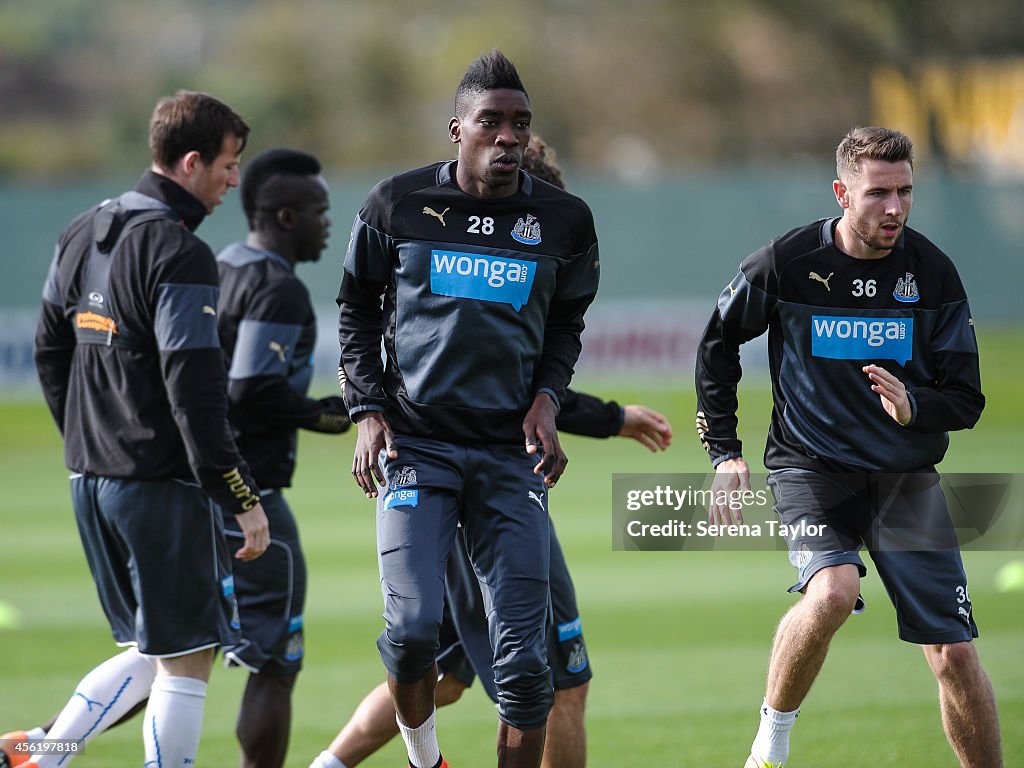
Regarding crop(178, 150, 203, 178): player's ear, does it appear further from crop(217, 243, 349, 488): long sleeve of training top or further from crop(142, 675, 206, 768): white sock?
crop(142, 675, 206, 768): white sock

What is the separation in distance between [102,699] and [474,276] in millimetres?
2086

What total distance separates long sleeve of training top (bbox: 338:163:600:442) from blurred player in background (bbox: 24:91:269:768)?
0.54m

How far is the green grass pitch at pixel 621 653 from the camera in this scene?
6.79m

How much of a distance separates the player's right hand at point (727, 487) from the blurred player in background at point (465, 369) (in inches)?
29.7

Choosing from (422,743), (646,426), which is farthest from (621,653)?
(422,743)

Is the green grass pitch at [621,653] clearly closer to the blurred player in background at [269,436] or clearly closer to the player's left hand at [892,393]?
the blurred player in background at [269,436]

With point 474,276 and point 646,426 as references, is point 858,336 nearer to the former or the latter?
point 646,426

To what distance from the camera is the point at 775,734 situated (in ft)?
18.0

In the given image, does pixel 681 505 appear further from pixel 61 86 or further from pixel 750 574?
pixel 61 86

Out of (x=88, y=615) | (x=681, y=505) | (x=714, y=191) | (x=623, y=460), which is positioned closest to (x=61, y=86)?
(x=714, y=191)

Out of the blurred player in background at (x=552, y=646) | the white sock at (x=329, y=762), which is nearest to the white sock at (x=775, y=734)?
the blurred player in background at (x=552, y=646)

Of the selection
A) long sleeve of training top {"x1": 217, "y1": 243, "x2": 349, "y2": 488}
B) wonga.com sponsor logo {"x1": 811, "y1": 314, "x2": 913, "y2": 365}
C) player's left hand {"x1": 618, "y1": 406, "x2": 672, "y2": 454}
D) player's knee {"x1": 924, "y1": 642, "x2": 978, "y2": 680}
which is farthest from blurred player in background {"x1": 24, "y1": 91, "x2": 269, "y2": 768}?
player's knee {"x1": 924, "y1": 642, "x2": 978, "y2": 680}

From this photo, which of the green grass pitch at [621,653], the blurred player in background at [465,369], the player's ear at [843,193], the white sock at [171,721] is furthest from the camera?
the green grass pitch at [621,653]

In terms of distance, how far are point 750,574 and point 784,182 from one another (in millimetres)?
12514
